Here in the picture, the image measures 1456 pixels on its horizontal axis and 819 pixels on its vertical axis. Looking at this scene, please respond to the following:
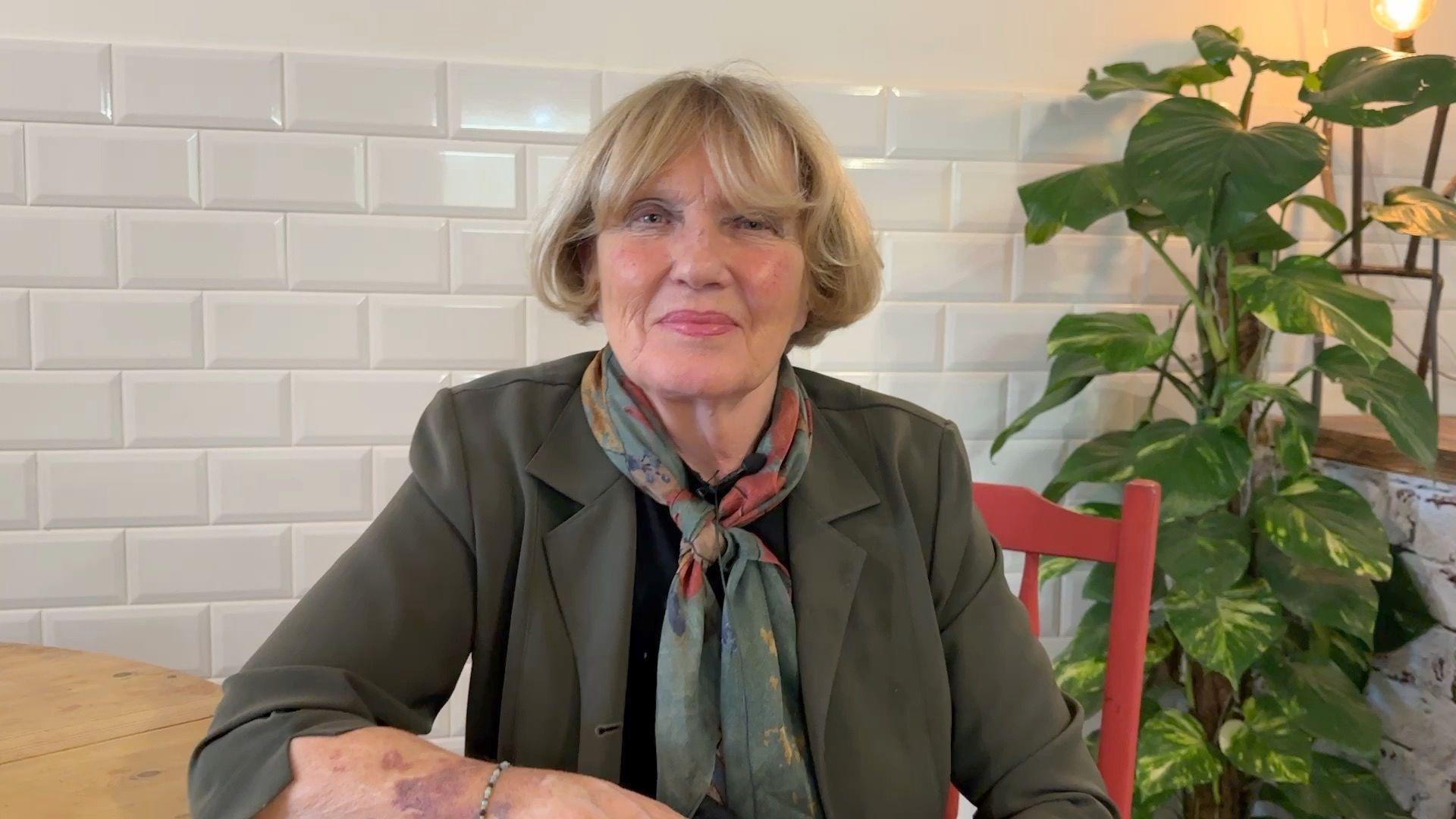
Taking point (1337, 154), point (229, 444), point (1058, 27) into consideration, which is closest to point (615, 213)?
point (229, 444)

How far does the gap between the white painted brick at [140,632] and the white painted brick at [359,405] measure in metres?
0.34

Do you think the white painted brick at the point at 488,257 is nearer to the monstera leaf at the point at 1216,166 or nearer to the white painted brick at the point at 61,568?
the white painted brick at the point at 61,568

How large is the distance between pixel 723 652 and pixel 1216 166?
3.25 ft

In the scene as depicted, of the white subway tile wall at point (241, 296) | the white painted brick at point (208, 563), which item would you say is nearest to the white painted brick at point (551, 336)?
the white subway tile wall at point (241, 296)

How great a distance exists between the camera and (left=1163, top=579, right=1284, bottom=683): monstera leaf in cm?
149

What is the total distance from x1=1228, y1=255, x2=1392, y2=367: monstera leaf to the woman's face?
86 centimetres

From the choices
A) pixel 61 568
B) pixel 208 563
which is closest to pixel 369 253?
pixel 208 563

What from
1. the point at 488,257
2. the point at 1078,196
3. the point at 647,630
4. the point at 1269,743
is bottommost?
the point at 1269,743

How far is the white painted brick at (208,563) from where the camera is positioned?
163 centimetres

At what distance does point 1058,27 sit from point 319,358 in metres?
1.38

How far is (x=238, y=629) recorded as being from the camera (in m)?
1.66

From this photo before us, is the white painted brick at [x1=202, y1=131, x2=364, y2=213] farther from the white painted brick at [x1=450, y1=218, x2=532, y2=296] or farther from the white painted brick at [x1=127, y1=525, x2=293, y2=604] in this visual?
the white painted brick at [x1=127, y1=525, x2=293, y2=604]

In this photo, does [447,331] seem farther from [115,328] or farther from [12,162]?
[12,162]

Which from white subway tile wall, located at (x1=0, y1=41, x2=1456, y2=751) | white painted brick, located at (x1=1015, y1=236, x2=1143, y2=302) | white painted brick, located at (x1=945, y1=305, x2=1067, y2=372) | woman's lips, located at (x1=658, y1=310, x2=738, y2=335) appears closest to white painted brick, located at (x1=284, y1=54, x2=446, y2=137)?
white subway tile wall, located at (x1=0, y1=41, x2=1456, y2=751)
